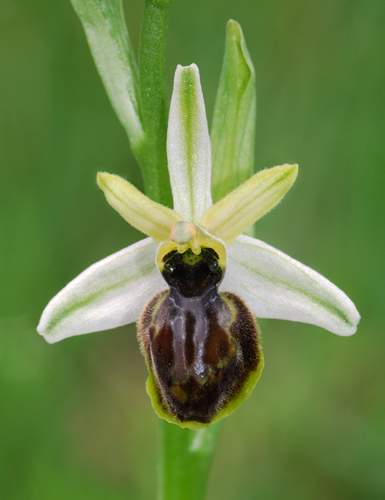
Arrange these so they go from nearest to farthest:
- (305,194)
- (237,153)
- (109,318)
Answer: (109,318) → (237,153) → (305,194)

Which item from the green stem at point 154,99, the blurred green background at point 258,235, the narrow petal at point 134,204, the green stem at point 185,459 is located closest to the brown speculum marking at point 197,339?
the narrow petal at point 134,204

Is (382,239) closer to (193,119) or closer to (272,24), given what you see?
(272,24)

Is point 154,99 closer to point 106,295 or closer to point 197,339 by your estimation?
point 106,295

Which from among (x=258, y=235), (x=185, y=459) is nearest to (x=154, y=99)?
(x=185, y=459)

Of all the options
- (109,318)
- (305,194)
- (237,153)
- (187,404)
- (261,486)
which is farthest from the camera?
(305,194)

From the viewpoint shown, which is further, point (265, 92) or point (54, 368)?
point (265, 92)

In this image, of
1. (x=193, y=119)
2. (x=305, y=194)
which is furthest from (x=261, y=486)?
(x=193, y=119)

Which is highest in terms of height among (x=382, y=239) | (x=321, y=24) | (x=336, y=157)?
(x=321, y=24)

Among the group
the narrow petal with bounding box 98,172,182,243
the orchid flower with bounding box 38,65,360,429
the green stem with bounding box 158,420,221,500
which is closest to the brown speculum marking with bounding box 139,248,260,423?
the orchid flower with bounding box 38,65,360,429

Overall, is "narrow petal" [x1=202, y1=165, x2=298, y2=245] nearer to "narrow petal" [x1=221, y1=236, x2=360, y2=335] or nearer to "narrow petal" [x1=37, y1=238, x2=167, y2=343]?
"narrow petal" [x1=221, y1=236, x2=360, y2=335]

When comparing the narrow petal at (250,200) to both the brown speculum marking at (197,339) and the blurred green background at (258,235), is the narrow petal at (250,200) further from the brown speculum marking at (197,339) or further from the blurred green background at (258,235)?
the blurred green background at (258,235)
